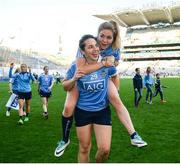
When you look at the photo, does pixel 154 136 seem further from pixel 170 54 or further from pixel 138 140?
pixel 170 54

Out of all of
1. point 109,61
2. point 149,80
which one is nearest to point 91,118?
point 109,61

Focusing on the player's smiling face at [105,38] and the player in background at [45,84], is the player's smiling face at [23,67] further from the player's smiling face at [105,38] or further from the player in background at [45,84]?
the player's smiling face at [105,38]

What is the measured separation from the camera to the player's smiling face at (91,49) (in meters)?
4.70

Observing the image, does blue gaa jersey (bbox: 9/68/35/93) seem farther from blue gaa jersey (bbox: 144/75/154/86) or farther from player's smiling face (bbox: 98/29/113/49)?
blue gaa jersey (bbox: 144/75/154/86)

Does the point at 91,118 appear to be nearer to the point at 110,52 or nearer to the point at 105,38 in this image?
the point at 110,52

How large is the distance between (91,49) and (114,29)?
1.82 feet

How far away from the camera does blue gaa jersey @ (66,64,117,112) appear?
4.79m

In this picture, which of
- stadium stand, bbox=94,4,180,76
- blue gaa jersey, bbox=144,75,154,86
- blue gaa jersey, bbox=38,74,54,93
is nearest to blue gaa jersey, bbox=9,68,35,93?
blue gaa jersey, bbox=38,74,54,93

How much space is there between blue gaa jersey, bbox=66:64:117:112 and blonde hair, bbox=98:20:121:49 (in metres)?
0.41

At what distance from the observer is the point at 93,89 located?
481 cm

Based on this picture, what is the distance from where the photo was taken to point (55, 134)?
985 cm

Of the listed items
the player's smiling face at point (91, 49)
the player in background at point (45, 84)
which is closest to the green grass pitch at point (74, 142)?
the player in background at point (45, 84)

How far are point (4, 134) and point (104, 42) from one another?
5.79 metres

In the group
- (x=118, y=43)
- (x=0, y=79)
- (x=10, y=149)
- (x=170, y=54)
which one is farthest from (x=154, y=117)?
(x=170, y=54)
